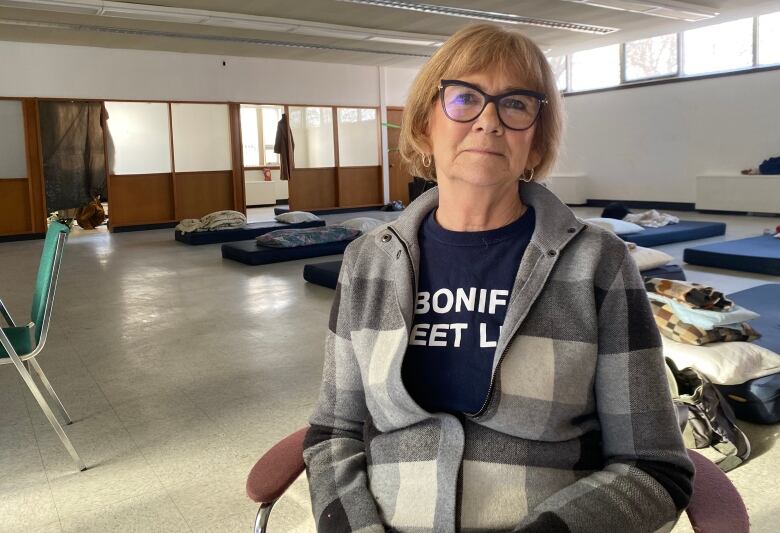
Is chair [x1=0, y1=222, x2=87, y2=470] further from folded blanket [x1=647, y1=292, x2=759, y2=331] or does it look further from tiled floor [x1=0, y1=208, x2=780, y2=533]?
folded blanket [x1=647, y1=292, x2=759, y2=331]

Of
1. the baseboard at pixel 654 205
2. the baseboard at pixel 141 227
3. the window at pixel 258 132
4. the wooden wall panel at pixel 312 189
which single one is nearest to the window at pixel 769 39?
the baseboard at pixel 654 205

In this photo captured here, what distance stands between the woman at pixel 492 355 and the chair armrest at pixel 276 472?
30 mm

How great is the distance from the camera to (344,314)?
1312 millimetres

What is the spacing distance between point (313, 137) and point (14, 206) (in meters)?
5.59

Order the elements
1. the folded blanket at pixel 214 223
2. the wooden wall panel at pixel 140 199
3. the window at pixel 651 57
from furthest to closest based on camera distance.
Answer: the window at pixel 651 57, the wooden wall panel at pixel 140 199, the folded blanket at pixel 214 223

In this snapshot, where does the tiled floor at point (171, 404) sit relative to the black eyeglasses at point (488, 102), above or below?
below

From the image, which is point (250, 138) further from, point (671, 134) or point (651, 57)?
point (671, 134)

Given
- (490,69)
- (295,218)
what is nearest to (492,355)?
(490,69)

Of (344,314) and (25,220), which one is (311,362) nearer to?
(344,314)

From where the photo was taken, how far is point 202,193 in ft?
38.8

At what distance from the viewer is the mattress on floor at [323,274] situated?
595cm

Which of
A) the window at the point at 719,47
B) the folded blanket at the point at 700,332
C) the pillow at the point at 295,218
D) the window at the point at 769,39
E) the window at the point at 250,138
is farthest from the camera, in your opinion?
the window at the point at 250,138

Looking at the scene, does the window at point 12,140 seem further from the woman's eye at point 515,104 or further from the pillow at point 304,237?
the woman's eye at point 515,104

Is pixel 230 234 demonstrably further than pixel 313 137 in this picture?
No
